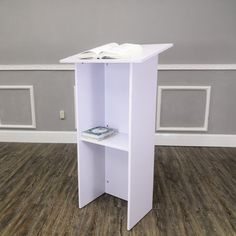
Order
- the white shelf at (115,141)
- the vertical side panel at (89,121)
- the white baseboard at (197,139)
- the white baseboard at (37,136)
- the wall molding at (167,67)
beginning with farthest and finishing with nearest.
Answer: the white baseboard at (37,136) < the white baseboard at (197,139) < the wall molding at (167,67) < the vertical side panel at (89,121) < the white shelf at (115,141)

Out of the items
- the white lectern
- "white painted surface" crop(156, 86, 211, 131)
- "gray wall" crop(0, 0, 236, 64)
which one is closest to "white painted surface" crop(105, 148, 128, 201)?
the white lectern

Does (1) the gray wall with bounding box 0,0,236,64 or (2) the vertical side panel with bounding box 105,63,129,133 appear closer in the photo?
(2) the vertical side panel with bounding box 105,63,129,133

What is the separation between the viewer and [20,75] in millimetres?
3232

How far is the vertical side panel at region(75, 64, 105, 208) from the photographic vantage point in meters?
1.74

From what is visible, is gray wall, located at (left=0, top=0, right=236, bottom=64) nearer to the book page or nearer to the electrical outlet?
the electrical outlet

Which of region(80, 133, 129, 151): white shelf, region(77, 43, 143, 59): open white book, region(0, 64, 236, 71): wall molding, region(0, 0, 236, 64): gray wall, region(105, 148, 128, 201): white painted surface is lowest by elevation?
region(105, 148, 128, 201): white painted surface

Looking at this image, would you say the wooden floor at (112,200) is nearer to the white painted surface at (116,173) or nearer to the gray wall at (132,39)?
the white painted surface at (116,173)

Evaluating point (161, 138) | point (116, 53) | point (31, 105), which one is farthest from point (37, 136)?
point (116, 53)

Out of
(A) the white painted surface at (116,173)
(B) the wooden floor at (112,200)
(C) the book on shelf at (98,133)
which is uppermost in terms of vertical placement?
(C) the book on shelf at (98,133)

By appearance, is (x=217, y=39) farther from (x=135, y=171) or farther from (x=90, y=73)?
(x=135, y=171)

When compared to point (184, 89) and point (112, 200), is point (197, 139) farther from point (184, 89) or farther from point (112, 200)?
point (112, 200)

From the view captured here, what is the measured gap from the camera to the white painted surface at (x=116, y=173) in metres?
1.94

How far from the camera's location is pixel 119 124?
1.88 meters

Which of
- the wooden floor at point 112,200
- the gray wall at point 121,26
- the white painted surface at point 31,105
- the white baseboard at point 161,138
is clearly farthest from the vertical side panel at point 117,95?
the white painted surface at point 31,105
